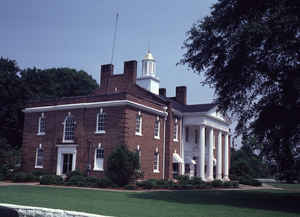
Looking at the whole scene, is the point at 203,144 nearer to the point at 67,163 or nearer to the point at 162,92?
the point at 162,92

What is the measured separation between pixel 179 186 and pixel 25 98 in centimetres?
2885

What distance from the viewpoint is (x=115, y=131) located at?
3181cm

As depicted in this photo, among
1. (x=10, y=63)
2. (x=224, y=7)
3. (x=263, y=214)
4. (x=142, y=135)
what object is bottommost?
(x=263, y=214)

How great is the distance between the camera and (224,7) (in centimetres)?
2277

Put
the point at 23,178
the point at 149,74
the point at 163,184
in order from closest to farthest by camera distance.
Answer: the point at 163,184
the point at 23,178
the point at 149,74

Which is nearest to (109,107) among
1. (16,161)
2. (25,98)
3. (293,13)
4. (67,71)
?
(16,161)

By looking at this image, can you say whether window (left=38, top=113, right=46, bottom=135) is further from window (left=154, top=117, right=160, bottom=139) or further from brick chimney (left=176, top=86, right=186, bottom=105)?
brick chimney (left=176, top=86, right=186, bottom=105)

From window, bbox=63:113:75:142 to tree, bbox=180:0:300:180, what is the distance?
1534 centimetres

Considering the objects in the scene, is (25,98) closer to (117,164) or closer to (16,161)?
(16,161)

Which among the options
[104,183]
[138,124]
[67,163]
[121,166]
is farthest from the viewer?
[67,163]

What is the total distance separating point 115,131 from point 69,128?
5595 millimetres

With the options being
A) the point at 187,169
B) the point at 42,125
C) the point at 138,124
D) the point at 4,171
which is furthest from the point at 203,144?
the point at 4,171

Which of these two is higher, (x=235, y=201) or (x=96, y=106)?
(x=96, y=106)

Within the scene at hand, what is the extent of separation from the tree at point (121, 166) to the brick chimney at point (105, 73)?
46.7ft
